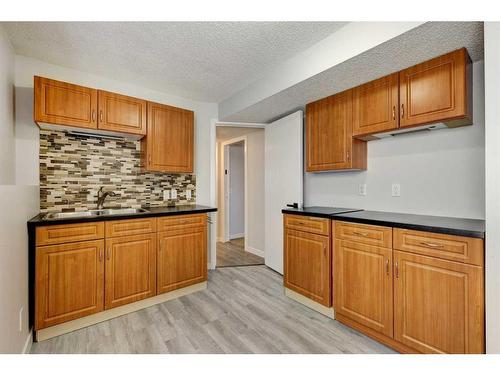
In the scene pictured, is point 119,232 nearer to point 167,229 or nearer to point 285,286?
point 167,229

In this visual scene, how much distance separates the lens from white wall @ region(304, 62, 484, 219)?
180 centimetres

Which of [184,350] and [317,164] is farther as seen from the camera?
[317,164]

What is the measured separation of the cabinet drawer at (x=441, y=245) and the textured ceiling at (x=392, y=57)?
1.21m

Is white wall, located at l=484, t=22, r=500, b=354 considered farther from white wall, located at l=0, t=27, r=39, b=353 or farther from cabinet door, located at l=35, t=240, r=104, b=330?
cabinet door, located at l=35, t=240, r=104, b=330

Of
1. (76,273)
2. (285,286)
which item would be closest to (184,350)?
(76,273)

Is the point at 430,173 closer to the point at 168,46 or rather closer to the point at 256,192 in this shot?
the point at 168,46

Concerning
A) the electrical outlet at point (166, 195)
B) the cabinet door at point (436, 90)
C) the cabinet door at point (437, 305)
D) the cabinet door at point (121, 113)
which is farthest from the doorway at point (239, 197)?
the cabinet door at point (436, 90)

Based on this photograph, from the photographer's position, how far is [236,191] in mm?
5426

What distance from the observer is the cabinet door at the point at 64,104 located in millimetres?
2105

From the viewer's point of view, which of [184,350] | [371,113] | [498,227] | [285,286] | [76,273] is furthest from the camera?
[285,286]

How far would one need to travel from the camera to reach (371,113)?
7.04 ft

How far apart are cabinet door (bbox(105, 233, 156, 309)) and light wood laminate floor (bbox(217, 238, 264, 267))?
140 cm

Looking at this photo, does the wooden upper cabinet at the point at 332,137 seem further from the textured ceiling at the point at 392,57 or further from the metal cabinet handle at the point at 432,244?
the metal cabinet handle at the point at 432,244
